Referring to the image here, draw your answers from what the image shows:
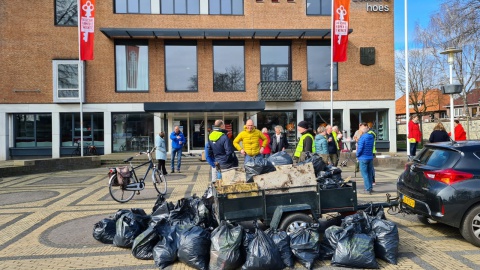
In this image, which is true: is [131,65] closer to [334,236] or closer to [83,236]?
[83,236]

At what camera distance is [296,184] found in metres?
5.17

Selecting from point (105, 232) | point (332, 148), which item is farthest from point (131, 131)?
point (105, 232)

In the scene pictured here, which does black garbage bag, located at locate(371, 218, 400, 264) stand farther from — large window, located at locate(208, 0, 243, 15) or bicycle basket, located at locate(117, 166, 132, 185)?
large window, located at locate(208, 0, 243, 15)

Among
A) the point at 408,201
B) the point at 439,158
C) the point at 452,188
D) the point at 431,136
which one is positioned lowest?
the point at 408,201

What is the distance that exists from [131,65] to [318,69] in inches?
468

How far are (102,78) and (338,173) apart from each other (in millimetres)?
18678

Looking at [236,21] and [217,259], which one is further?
[236,21]

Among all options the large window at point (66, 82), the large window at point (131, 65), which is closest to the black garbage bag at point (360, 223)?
the large window at point (131, 65)

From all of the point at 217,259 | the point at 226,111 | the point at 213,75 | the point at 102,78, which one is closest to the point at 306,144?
the point at 217,259

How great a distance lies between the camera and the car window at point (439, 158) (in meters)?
5.08

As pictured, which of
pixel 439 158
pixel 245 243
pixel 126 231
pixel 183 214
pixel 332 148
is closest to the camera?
pixel 245 243

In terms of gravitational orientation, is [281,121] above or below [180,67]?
below

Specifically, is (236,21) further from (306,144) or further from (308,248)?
(308,248)

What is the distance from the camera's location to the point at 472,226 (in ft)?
15.9
